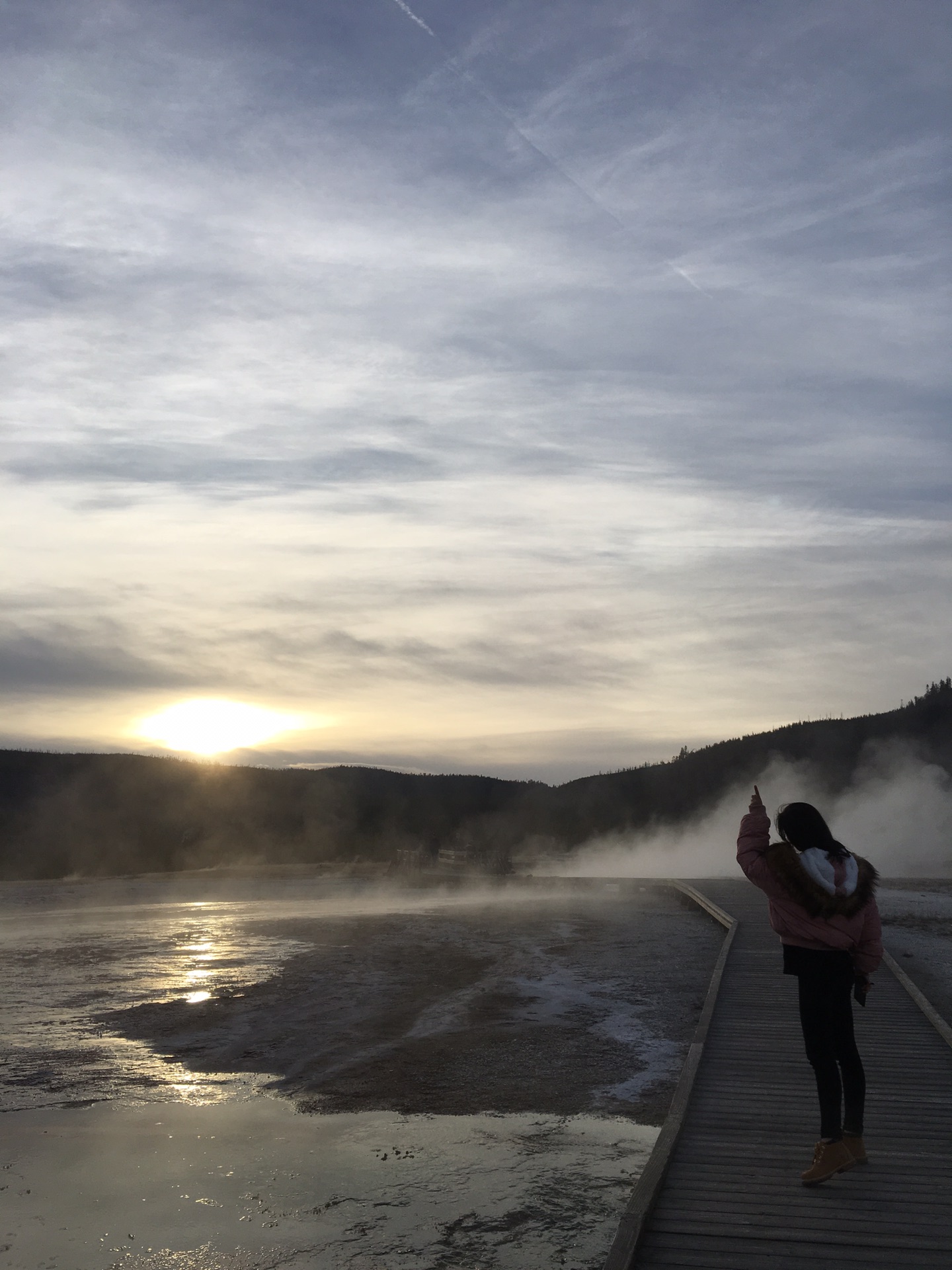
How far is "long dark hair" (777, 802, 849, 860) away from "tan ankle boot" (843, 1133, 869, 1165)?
4.25ft

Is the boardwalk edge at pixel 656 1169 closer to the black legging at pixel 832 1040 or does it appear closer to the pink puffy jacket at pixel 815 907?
the black legging at pixel 832 1040

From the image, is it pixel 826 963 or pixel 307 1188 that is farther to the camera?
pixel 307 1188

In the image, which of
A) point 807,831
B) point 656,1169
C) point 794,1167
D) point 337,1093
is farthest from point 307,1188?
point 807,831

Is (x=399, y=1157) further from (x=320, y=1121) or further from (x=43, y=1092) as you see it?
(x=43, y=1092)

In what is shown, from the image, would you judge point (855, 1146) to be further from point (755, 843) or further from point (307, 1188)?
point (307, 1188)

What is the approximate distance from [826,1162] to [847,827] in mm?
46414

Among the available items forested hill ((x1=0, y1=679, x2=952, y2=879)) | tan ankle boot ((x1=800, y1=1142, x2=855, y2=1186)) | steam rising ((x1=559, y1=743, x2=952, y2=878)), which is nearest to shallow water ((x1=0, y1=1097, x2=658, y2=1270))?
tan ankle boot ((x1=800, y1=1142, x2=855, y2=1186))

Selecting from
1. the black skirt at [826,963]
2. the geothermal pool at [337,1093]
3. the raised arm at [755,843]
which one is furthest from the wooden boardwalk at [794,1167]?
the raised arm at [755,843]

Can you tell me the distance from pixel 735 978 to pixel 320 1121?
461 cm

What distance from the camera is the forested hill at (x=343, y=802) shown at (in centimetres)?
5431

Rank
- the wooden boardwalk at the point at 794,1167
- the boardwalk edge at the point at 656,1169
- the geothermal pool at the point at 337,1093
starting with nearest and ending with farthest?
the boardwalk edge at the point at 656,1169 < the wooden boardwalk at the point at 794,1167 < the geothermal pool at the point at 337,1093

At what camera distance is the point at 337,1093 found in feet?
29.3

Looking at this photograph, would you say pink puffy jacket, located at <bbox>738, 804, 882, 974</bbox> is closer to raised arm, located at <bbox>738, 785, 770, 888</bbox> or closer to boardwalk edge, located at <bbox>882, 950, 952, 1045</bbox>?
raised arm, located at <bbox>738, 785, 770, 888</bbox>

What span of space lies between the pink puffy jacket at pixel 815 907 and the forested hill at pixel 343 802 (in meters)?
44.5
